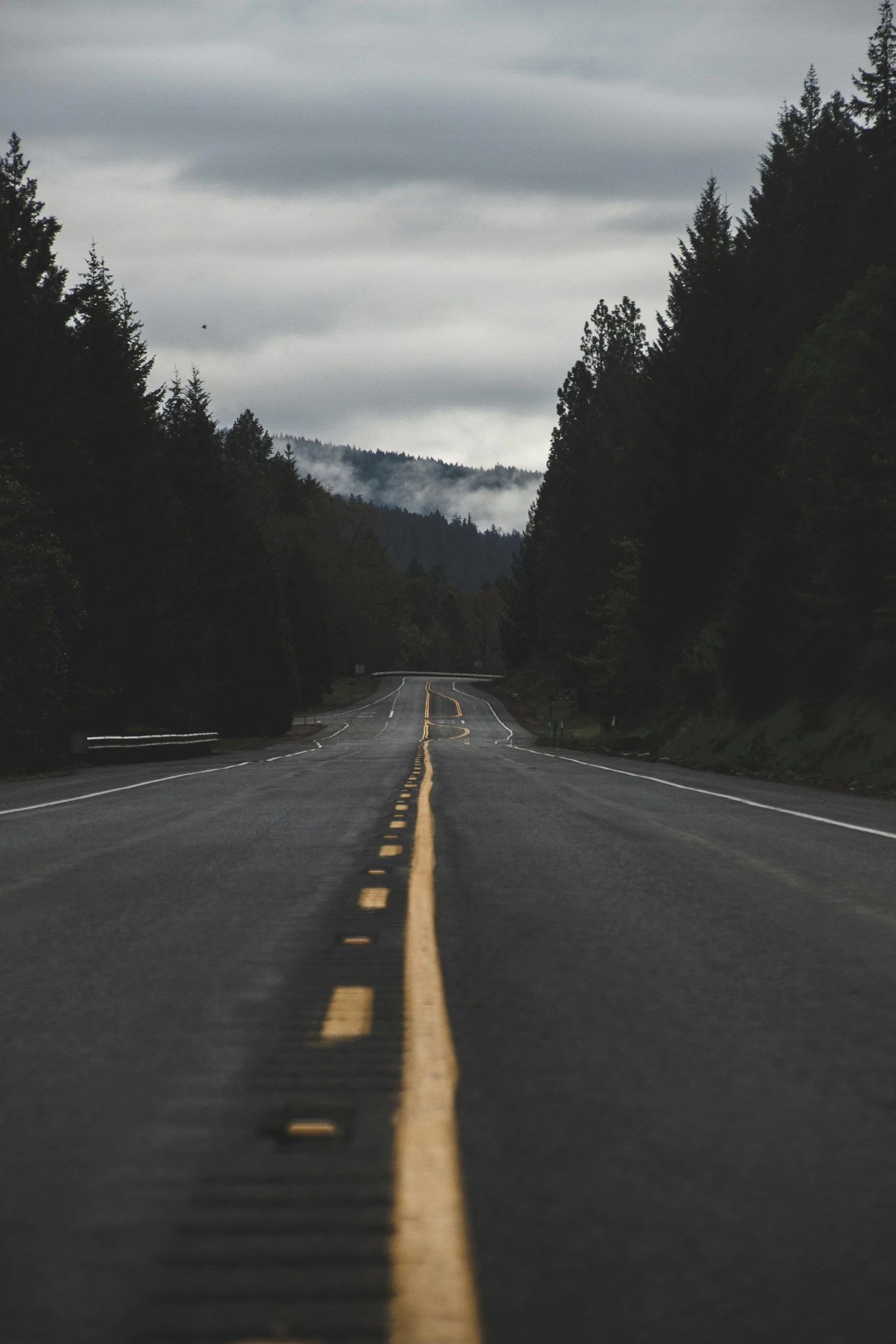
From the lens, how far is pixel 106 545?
3847 centimetres

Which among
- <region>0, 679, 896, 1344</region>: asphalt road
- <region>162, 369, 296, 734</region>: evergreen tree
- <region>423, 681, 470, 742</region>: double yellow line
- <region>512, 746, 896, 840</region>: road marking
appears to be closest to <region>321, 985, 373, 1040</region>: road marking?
<region>0, 679, 896, 1344</region>: asphalt road

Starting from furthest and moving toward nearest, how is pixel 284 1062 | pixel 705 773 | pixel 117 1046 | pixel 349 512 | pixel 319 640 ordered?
pixel 349 512 < pixel 319 640 < pixel 705 773 < pixel 117 1046 < pixel 284 1062

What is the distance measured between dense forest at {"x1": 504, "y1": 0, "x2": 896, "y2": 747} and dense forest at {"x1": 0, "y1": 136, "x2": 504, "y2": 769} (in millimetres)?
16077

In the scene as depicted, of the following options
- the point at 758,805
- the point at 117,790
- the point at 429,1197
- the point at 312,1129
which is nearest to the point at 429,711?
the point at 117,790


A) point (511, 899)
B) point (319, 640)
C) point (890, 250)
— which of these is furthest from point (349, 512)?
point (511, 899)

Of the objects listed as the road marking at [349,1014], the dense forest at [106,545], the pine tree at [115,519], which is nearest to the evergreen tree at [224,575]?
the dense forest at [106,545]

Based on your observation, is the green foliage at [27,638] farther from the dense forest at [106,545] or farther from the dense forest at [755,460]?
the dense forest at [755,460]

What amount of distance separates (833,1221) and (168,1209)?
1.26 metres

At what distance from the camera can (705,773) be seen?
83.8 ft

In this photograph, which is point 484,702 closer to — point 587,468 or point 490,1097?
point 587,468

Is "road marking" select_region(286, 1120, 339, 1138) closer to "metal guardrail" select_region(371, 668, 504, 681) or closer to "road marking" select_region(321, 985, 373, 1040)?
"road marking" select_region(321, 985, 373, 1040)

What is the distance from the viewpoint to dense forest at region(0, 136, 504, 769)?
2719 centimetres

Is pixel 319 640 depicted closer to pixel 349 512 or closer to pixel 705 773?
pixel 349 512

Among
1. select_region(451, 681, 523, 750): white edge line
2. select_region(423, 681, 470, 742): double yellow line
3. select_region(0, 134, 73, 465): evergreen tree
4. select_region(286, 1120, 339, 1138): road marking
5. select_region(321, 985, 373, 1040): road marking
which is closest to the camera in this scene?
select_region(286, 1120, 339, 1138): road marking
